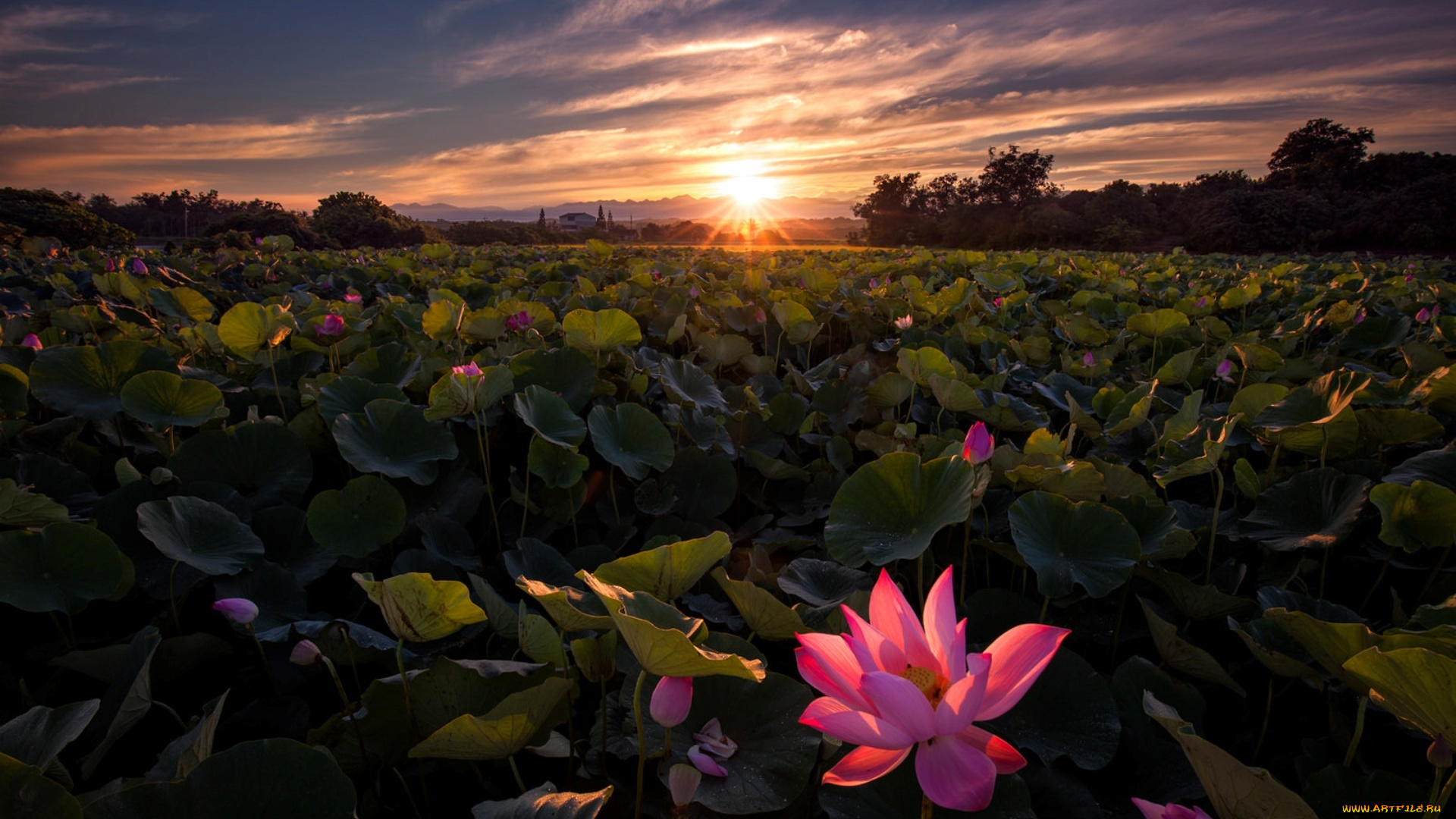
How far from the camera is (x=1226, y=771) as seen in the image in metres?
0.52

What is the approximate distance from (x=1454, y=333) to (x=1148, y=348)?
846 millimetres

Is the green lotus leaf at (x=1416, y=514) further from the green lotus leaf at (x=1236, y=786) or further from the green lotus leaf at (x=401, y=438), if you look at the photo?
the green lotus leaf at (x=401, y=438)

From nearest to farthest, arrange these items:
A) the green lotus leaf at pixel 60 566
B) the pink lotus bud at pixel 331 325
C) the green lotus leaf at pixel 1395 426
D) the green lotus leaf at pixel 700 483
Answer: the green lotus leaf at pixel 60 566
the green lotus leaf at pixel 1395 426
the green lotus leaf at pixel 700 483
the pink lotus bud at pixel 331 325

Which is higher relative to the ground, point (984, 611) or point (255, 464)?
point (255, 464)

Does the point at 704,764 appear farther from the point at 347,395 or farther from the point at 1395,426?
the point at 1395,426

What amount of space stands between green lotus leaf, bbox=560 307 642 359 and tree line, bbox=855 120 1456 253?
64.2ft

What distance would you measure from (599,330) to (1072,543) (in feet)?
3.80

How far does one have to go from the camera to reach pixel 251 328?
63.7 inches

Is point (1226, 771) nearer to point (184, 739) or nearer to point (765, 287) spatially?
point (184, 739)

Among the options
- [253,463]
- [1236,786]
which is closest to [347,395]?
[253,463]

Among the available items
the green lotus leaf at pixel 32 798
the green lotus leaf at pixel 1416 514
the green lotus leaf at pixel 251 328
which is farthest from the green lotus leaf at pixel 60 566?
the green lotus leaf at pixel 1416 514

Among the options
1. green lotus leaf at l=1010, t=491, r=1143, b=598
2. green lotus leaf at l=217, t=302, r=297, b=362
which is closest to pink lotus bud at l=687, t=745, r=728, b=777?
green lotus leaf at l=1010, t=491, r=1143, b=598

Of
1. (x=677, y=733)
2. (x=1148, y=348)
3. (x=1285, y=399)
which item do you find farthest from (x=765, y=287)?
(x=677, y=733)

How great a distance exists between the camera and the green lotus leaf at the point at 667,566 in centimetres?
70
